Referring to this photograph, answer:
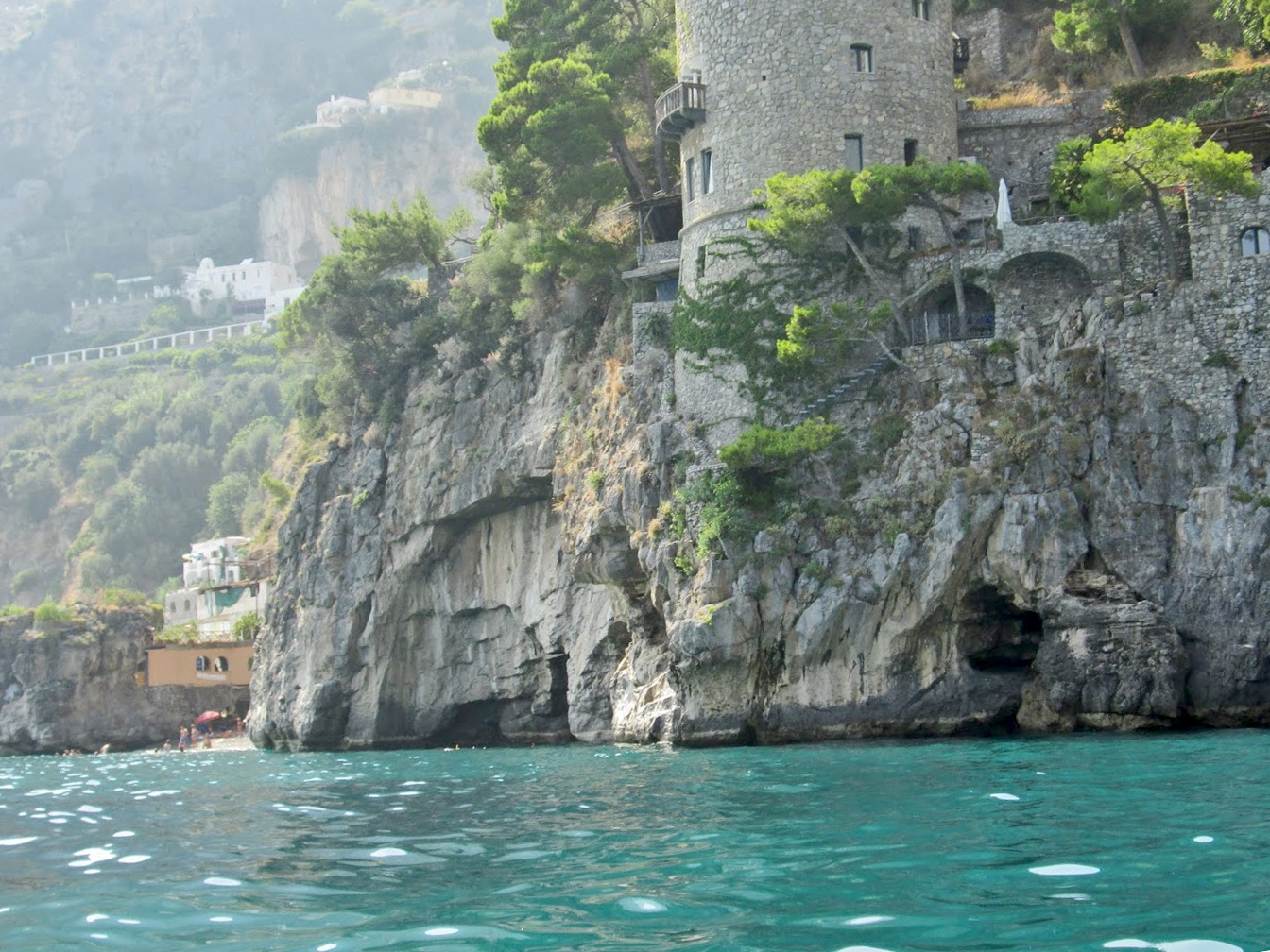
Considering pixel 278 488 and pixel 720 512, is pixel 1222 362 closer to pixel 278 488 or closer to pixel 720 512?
pixel 720 512

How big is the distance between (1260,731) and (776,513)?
34.2 feet

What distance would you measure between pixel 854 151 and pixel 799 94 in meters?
1.74

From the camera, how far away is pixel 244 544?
7662 centimetres

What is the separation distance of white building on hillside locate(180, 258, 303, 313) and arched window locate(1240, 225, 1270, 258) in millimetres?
112792

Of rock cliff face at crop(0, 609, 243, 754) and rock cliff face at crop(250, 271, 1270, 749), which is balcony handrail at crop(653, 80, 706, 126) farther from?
rock cliff face at crop(0, 609, 243, 754)

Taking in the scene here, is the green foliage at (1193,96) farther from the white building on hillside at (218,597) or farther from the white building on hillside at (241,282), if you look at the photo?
the white building on hillside at (241,282)

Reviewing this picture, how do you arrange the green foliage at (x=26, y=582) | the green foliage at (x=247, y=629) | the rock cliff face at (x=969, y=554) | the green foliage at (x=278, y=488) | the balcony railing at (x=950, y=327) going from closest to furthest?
the rock cliff face at (x=969, y=554)
the balcony railing at (x=950, y=327)
the green foliage at (x=278, y=488)
the green foliage at (x=247, y=629)
the green foliage at (x=26, y=582)

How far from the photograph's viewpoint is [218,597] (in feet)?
222

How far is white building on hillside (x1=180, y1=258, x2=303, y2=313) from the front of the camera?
461ft

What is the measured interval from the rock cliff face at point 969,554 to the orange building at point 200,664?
918 inches

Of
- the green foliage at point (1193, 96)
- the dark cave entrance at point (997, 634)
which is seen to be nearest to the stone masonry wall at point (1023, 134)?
the green foliage at point (1193, 96)

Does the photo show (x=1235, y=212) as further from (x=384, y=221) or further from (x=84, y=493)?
(x=84, y=493)

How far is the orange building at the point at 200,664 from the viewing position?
5994cm

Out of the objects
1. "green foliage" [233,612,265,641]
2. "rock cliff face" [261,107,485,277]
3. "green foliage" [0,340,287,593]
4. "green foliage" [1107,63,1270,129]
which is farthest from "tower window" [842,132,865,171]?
"rock cliff face" [261,107,485,277]
